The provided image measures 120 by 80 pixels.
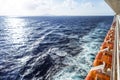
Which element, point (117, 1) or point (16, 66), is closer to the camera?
point (16, 66)

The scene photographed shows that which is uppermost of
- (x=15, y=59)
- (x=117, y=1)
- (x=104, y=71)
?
(x=117, y=1)

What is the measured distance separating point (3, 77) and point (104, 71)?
1035cm

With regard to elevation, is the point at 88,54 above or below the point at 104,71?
below

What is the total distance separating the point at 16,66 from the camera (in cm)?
2038

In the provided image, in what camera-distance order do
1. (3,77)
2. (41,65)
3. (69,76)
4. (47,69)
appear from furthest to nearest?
(41,65)
(47,69)
(3,77)
(69,76)

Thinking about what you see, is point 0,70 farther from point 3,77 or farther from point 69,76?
point 69,76

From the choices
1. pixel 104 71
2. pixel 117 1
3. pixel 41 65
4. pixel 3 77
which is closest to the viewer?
pixel 104 71

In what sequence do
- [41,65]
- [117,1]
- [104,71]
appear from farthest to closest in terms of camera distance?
[117,1] < [41,65] < [104,71]

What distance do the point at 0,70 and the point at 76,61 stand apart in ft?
25.5

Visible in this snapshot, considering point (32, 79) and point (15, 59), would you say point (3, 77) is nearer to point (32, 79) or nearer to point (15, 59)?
point (32, 79)

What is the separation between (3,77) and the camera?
17438mm

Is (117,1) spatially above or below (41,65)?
above

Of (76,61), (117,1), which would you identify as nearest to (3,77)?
(76,61)

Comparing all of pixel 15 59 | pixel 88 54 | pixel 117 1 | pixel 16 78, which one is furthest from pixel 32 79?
pixel 117 1
